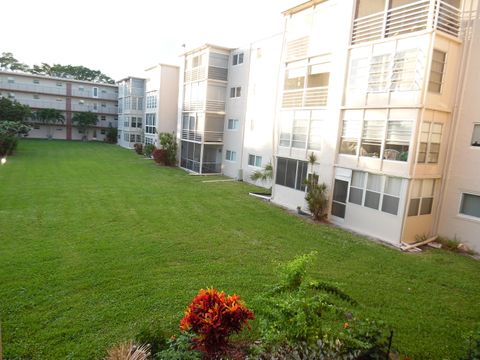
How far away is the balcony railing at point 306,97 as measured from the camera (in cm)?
1523

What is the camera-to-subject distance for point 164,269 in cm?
872

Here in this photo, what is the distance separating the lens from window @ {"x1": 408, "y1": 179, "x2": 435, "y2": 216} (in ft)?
39.5

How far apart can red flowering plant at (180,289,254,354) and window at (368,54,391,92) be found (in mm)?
10727

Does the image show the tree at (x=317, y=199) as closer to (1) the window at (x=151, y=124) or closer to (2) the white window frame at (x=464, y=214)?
(2) the white window frame at (x=464, y=214)

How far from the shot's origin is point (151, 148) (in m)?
34.6

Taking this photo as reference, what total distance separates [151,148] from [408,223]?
27.7 metres

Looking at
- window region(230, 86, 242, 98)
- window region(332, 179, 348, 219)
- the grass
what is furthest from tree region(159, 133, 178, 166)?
window region(332, 179, 348, 219)

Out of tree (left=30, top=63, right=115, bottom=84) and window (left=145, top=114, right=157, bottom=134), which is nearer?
window (left=145, top=114, right=157, bottom=134)

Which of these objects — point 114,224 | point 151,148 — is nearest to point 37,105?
point 151,148

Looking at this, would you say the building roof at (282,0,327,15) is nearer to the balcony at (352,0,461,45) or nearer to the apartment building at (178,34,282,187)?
the balcony at (352,0,461,45)

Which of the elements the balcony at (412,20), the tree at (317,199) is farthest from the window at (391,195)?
the balcony at (412,20)

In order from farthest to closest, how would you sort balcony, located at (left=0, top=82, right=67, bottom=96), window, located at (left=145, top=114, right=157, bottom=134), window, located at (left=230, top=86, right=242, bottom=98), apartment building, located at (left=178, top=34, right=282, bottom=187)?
balcony, located at (left=0, top=82, right=67, bottom=96), window, located at (left=145, top=114, right=157, bottom=134), window, located at (left=230, top=86, right=242, bottom=98), apartment building, located at (left=178, top=34, right=282, bottom=187)

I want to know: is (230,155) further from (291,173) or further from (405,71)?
(405,71)

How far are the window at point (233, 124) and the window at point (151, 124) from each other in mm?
12906
